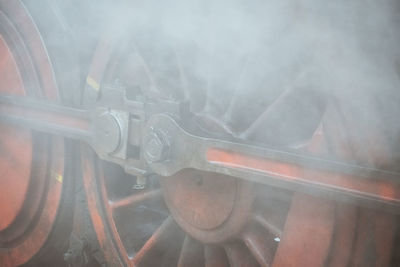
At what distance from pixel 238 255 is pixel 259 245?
0.35 ft

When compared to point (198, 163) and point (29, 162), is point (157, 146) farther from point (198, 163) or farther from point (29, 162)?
point (29, 162)

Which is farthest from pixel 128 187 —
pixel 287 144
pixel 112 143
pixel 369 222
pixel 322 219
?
pixel 369 222

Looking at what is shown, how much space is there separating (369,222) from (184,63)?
741mm

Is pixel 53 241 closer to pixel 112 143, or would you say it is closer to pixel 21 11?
pixel 112 143

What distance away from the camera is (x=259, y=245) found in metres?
1.30

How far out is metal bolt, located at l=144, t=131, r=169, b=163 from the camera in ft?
4.06

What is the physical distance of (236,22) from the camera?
4.12ft

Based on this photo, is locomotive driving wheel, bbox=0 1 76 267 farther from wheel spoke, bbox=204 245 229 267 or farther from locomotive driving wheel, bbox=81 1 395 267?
wheel spoke, bbox=204 245 229 267

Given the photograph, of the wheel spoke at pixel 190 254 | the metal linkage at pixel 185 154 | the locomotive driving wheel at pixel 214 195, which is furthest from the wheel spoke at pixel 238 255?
the metal linkage at pixel 185 154

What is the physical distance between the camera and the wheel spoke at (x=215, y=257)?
144 centimetres

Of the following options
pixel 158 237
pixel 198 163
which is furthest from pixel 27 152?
pixel 198 163

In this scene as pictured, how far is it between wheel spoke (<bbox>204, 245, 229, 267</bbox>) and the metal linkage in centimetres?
35

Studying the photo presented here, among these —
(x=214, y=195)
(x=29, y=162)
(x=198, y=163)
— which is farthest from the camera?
(x=29, y=162)

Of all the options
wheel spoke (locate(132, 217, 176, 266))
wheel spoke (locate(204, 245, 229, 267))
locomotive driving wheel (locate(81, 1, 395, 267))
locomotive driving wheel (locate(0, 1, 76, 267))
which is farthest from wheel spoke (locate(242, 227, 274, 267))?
locomotive driving wheel (locate(0, 1, 76, 267))
